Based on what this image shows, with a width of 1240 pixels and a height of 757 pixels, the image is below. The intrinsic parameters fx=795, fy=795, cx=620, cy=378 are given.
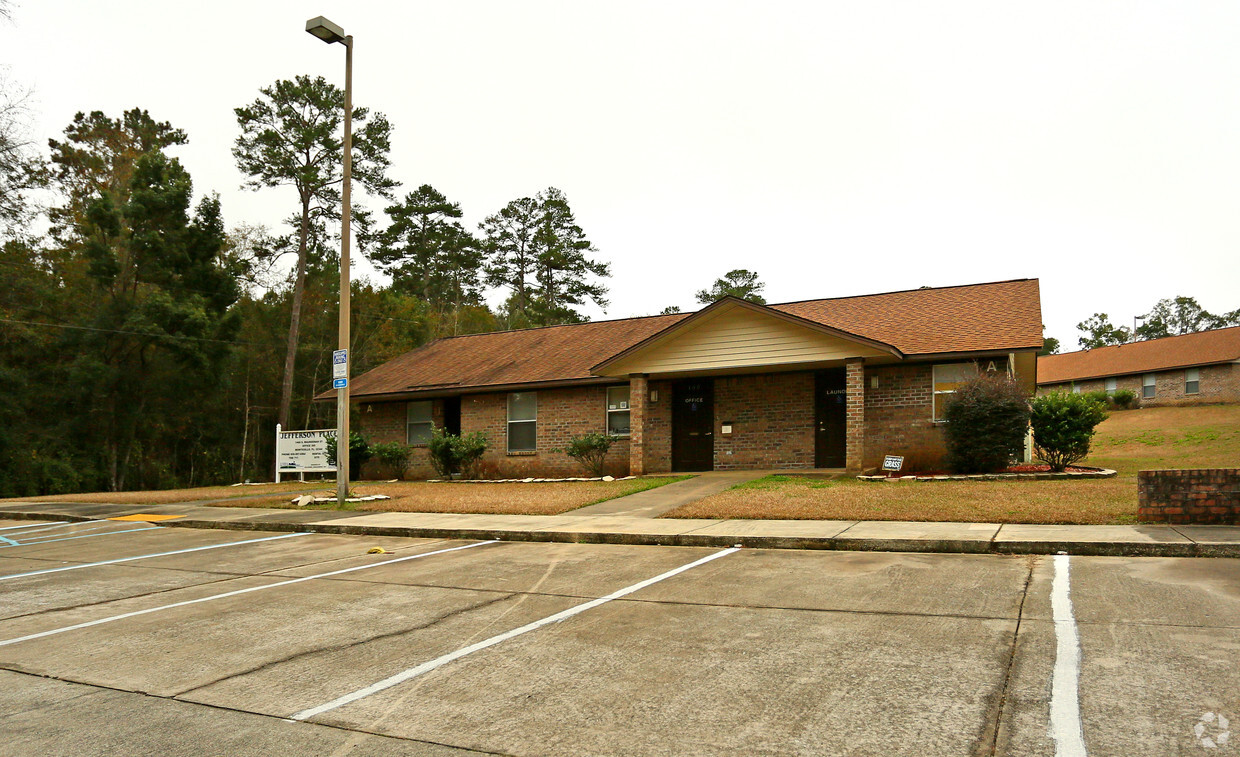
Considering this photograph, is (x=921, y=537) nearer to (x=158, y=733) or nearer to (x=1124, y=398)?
(x=158, y=733)

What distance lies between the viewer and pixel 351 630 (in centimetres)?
596

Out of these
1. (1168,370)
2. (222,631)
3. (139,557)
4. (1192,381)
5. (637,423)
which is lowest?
(139,557)

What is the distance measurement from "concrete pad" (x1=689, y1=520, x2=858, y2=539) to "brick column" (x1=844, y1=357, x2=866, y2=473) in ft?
22.7

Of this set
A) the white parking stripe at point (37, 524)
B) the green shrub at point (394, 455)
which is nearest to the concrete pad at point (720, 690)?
the white parking stripe at point (37, 524)

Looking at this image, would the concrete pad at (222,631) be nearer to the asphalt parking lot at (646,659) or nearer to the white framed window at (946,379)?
the asphalt parking lot at (646,659)

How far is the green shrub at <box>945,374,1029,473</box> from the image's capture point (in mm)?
15734

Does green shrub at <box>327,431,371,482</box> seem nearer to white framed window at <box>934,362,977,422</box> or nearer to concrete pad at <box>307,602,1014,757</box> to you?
white framed window at <box>934,362,977,422</box>

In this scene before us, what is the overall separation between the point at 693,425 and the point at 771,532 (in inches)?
439

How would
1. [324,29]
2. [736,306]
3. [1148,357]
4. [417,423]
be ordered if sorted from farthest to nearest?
1. [1148,357]
2. [417,423]
3. [736,306]
4. [324,29]

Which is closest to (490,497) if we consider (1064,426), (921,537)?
(921,537)

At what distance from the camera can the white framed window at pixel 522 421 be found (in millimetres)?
22578

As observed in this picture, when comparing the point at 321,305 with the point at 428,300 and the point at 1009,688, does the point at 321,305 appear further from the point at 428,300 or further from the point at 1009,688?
the point at 1009,688

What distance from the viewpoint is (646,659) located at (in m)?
4.96

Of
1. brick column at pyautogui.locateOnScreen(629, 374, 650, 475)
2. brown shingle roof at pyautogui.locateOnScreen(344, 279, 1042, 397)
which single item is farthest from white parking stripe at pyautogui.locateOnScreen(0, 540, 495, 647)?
brown shingle roof at pyautogui.locateOnScreen(344, 279, 1042, 397)
